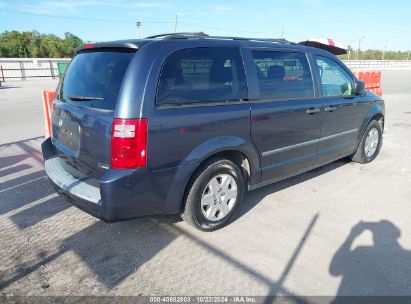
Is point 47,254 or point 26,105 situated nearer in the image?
point 47,254

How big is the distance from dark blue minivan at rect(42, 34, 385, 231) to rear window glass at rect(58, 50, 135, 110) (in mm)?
13

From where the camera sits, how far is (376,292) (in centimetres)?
272

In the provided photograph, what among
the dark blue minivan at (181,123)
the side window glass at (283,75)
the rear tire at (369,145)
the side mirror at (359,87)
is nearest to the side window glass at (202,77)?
the dark blue minivan at (181,123)

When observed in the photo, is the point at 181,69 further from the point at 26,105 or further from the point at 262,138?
the point at 26,105

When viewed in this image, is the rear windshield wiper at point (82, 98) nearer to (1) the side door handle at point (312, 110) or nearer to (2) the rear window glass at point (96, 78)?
(2) the rear window glass at point (96, 78)

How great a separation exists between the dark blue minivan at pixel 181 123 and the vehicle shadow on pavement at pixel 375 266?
3.84 feet

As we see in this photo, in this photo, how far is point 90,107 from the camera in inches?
124

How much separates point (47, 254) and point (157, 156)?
136cm

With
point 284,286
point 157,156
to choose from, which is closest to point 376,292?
point 284,286

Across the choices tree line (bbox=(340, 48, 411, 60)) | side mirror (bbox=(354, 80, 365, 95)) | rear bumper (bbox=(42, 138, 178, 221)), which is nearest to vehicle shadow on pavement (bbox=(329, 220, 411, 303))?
rear bumper (bbox=(42, 138, 178, 221))

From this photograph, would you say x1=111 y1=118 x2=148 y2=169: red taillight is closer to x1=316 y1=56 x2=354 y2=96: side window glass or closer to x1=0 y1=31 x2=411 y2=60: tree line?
x1=316 y1=56 x2=354 y2=96: side window glass

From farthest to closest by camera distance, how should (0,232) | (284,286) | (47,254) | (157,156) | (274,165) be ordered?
(274,165)
(0,232)
(47,254)
(157,156)
(284,286)

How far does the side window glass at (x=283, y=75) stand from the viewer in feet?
12.5

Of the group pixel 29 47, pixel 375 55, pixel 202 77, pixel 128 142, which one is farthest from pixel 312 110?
pixel 375 55
